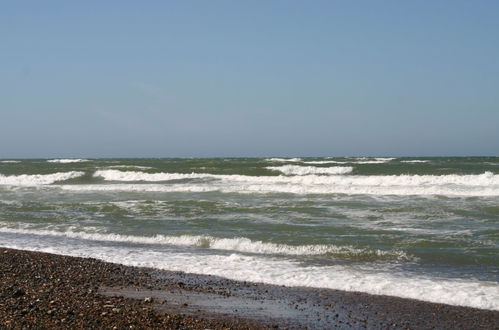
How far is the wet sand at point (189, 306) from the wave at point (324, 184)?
15.1 meters

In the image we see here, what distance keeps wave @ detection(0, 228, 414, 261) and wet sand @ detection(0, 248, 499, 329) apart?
2.43 meters

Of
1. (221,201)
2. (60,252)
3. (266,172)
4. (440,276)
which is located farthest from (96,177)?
(440,276)

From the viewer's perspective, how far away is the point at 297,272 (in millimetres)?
8688

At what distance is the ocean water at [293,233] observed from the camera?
8375 millimetres

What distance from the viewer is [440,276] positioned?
822 cm

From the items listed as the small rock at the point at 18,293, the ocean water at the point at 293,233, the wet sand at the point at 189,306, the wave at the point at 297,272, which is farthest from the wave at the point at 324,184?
the small rock at the point at 18,293

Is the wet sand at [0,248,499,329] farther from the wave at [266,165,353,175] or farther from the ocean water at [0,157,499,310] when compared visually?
the wave at [266,165,353,175]

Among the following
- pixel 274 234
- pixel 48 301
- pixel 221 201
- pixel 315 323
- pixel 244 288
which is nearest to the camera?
pixel 315 323

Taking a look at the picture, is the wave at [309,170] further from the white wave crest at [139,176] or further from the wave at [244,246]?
the wave at [244,246]

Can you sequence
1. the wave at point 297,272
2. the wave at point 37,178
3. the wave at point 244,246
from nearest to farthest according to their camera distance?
the wave at point 297,272
the wave at point 244,246
the wave at point 37,178

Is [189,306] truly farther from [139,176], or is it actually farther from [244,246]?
[139,176]

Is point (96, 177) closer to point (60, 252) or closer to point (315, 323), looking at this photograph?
point (60, 252)

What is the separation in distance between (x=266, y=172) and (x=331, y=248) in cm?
2566

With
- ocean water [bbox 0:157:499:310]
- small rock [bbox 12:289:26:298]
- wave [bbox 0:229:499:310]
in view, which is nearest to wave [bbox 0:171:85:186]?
ocean water [bbox 0:157:499:310]
